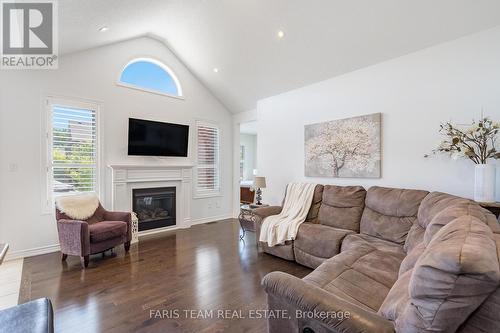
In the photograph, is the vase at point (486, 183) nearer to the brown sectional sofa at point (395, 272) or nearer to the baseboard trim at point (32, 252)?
the brown sectional sofa at point (395, 272)

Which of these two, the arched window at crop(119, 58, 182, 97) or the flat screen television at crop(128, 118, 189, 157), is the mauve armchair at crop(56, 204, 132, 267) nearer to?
the flat screen television at crop(128, 118, 189, 157)

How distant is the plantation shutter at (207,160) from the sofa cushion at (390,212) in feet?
12.1

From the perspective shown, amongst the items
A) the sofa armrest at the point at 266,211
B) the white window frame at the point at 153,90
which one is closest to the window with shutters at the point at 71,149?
the white window frame at the point at 153,90

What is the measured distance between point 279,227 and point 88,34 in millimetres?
3875

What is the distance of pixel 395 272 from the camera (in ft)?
6.70

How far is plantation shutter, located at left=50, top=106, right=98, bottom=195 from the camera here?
390cm

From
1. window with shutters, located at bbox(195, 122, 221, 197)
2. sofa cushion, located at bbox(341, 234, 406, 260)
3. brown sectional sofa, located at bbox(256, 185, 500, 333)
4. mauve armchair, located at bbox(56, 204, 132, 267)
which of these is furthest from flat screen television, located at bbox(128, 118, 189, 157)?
sofa cushion, located at bbox(341, 234, 406, 260)

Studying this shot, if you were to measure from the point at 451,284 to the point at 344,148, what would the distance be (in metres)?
3.24

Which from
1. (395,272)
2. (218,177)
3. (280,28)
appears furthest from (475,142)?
(218,177)

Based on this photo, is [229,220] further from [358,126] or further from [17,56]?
[17,56]

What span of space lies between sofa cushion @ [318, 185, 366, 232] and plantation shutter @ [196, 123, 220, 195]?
9.94ft

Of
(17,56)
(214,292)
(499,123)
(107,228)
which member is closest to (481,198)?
(499,123)

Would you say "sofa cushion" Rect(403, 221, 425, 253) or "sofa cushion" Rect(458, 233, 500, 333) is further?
"sofa cushion" Rect(403, 221, 425, 253)

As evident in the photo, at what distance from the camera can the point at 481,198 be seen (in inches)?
96.7
